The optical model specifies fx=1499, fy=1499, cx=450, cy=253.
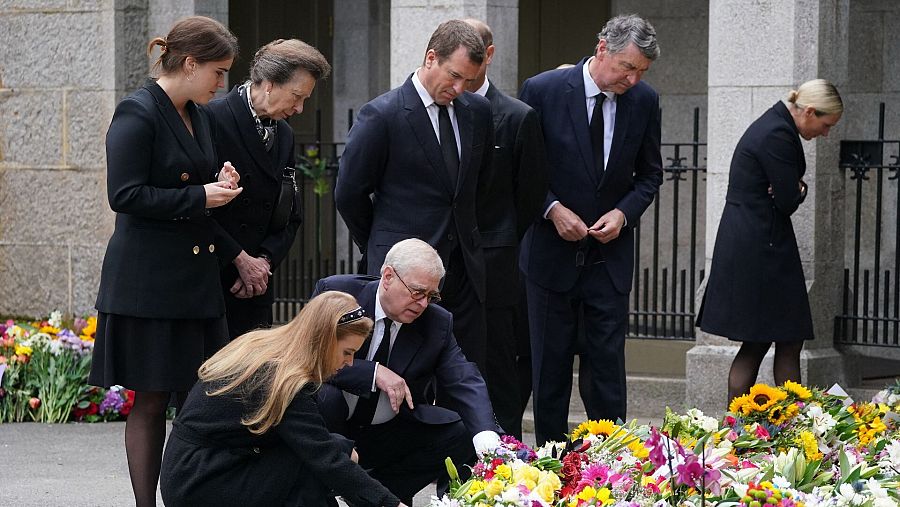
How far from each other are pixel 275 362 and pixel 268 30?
873cm

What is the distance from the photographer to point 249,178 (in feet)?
19.8

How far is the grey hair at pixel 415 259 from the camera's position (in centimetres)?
486

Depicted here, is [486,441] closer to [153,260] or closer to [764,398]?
[764,398]

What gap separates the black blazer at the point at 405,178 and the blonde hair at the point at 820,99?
1780 mm

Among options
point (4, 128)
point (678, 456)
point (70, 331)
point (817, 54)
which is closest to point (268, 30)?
point (4, 128)

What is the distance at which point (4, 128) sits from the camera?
32.2 feet

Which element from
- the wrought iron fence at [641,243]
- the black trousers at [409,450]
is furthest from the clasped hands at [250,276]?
the wrought iron fence at [641,243]

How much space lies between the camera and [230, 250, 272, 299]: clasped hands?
5887 millimetres

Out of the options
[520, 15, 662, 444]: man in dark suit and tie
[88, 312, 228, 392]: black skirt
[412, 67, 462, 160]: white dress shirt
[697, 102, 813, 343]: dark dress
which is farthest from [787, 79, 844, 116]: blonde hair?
[88, 312, 228, 392]: black skirt

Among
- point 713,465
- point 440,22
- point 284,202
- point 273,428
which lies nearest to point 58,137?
point 440,22

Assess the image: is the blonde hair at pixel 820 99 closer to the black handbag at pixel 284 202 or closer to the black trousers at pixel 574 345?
the black trousers at pixel 574 345

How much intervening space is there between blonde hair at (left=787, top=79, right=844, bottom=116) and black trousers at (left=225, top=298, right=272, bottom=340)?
8.66 ft

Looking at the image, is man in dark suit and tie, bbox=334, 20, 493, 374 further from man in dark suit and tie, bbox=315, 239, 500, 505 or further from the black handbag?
man in dark suit and tie, bbox=315, 239, 500, 505

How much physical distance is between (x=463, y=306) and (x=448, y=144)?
65 centimetres
